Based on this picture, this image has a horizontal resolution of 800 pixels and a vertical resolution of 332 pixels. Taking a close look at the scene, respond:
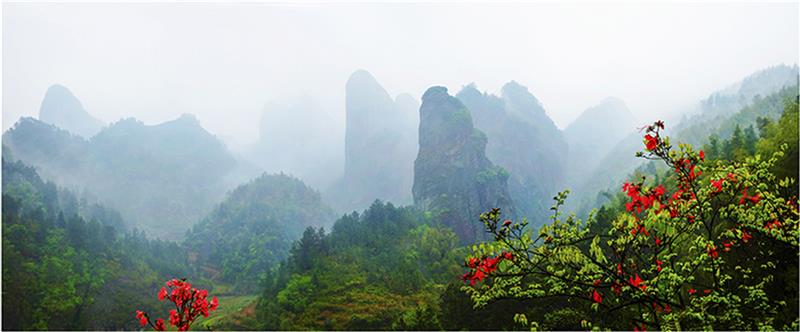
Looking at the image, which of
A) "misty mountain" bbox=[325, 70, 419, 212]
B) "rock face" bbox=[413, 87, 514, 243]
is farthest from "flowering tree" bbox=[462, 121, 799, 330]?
"misty mountain" bbox=[325, 70, 419, 212]

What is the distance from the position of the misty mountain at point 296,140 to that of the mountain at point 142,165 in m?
9.17

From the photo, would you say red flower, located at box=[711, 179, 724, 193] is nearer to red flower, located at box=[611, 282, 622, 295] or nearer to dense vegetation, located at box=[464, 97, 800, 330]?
dense vegetation, located at box=[464, 97, 800, 330]

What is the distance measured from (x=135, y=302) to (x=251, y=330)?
872 centimetres

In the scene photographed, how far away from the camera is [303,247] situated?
21.5 metres

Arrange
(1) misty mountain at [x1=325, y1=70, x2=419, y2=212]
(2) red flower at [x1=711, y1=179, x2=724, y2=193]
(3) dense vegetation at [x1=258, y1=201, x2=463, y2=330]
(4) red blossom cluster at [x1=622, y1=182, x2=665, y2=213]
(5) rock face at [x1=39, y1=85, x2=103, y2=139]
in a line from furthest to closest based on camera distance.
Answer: (5) rock face at [x1=39, y1=85, x2=103, y2=139]
(1) misty mountain at [x1=325, y1=70, x2=419, y2=212]
(3) dense vegetation at [x1=258, y1=201, x2=463, y2=330]
(4) red blossom cluster at [x1=622, y1=182, x2=665, y2=213]
(2) red flower at [x1=711, y1=179, x2=724, y2=193]

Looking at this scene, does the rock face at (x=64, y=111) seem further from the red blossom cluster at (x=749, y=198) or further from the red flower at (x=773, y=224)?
the red flower at (x=773, y=224)

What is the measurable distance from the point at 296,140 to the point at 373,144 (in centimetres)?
2732

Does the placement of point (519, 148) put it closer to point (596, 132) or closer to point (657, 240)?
point (596, 132)

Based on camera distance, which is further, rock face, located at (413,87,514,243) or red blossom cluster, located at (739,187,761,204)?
rock face, located at (413,87,514,243)

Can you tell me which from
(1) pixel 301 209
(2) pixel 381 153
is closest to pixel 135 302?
(1) pixel 301 209

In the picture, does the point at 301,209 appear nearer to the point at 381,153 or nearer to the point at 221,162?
the point at 381,153

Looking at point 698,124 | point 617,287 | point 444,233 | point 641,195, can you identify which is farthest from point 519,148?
point 617,287

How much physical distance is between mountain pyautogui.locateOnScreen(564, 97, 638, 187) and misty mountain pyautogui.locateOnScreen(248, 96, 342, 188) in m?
42.1

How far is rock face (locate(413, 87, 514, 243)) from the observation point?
1336 inches
